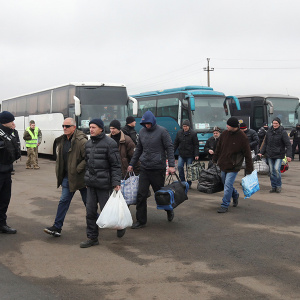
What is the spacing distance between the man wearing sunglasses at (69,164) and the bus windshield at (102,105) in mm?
11799

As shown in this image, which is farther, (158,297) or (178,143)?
(178,143)

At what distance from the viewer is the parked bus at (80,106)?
1847 centimetres

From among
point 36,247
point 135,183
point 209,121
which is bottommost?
point 36,247

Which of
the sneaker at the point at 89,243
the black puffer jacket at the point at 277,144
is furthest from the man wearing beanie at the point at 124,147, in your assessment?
the black puffer jacket at the point at 277,144

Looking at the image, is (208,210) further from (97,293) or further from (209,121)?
(209,121)

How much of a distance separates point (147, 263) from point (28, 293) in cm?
148

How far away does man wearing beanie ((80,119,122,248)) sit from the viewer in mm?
6125

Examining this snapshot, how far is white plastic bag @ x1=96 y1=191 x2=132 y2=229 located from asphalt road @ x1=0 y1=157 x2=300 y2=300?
315 millimetres

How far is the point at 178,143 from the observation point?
1127 centimetres

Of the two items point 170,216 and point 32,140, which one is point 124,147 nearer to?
point 170,216

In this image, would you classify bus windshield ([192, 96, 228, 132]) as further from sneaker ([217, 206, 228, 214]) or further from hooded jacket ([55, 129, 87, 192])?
hooded jacket ([55, 129, 87, 192])

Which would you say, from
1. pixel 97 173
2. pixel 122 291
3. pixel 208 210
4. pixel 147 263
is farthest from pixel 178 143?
pixel 122 291

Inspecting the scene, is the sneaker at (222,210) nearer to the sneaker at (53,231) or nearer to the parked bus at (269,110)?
the sneaker at (53,231)

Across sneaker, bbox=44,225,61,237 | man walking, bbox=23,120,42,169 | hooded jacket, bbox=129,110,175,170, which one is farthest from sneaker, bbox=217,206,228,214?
man walking, bbox=23,120,42,169
